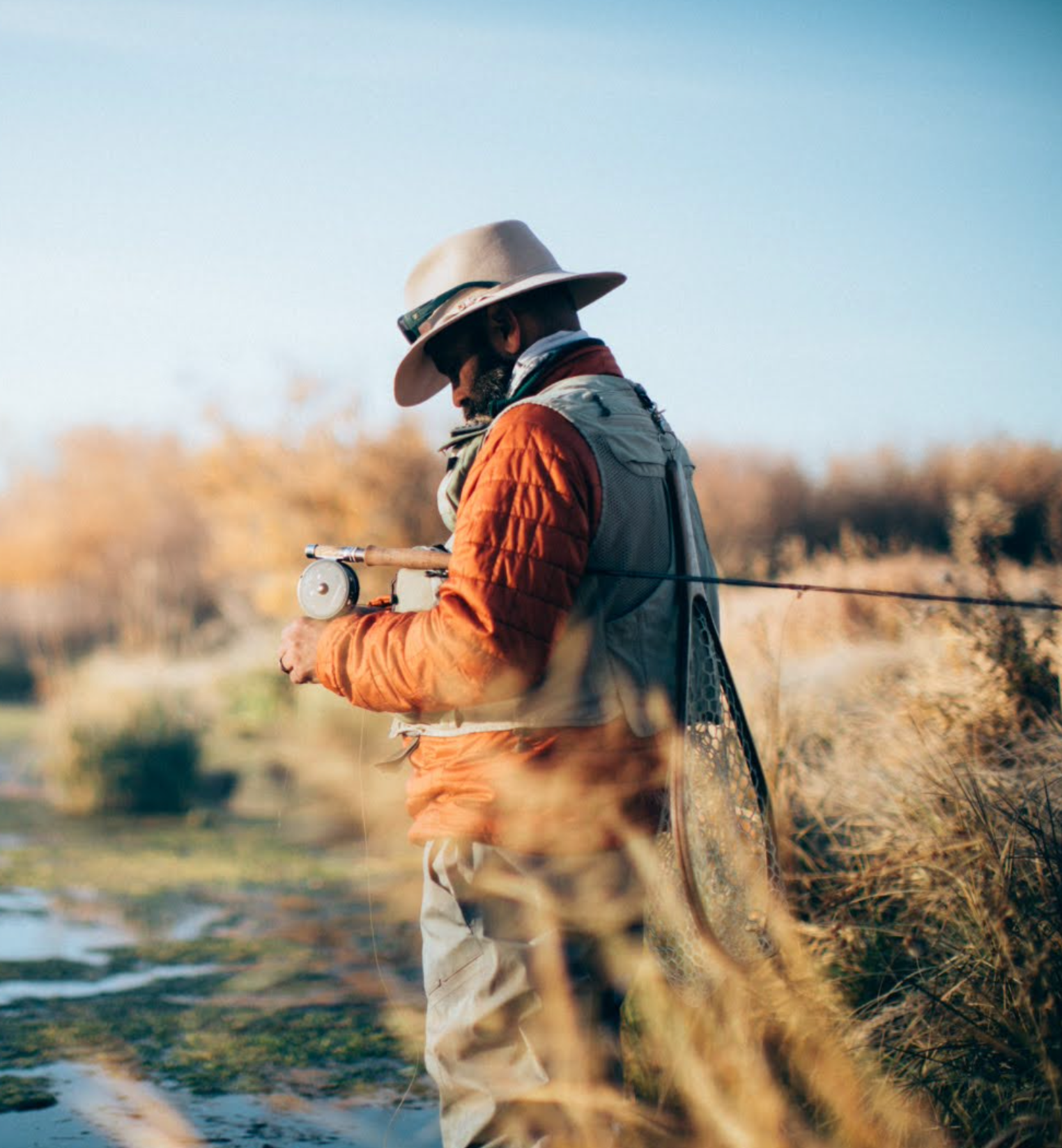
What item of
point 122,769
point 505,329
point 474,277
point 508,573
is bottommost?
point 122,769

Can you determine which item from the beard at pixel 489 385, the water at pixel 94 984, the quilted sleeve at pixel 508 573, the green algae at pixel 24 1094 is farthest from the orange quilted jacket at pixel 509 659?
the water at pixel 94 984

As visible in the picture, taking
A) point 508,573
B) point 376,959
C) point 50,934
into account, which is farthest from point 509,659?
point 50,934

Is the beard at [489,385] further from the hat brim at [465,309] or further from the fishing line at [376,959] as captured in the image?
the fishing line at [376,959]

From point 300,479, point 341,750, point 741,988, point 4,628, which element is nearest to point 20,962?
point 341,750

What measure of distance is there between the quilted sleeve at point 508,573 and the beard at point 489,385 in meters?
0.33

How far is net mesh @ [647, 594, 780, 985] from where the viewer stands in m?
2.58

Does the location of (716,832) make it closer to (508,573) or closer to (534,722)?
(534,722)

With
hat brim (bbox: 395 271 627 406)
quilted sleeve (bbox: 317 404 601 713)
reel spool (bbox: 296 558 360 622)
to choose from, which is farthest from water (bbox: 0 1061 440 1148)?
hat brim (bbox: 395 271 627 406)

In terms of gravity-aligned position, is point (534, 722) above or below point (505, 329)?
below

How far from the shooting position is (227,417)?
17.6 m

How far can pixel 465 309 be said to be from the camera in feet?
8.87

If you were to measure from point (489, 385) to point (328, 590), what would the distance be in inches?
21.0

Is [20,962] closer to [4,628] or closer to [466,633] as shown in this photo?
[466,633]

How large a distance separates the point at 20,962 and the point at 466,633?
3.92 metres
